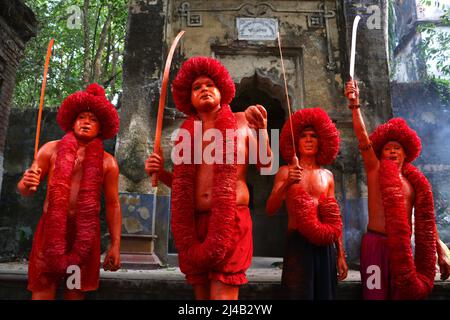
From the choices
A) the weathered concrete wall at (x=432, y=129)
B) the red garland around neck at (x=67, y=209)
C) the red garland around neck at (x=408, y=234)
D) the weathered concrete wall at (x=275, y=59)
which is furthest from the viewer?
the weathered concrete wall at (x=432, y=129)

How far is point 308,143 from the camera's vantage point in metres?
3.41

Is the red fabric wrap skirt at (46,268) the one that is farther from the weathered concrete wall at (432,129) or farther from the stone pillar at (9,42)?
the weathered concrete wall at (432,129)

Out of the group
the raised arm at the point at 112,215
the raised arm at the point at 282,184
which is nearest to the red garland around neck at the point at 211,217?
the raised arm at the point at 282,184

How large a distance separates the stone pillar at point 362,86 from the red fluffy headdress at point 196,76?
4040 mm

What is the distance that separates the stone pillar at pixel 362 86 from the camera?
6.36m

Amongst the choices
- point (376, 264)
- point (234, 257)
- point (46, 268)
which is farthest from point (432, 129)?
point (46, 268)

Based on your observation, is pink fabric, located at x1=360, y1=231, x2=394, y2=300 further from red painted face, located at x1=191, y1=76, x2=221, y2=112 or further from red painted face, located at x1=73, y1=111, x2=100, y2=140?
red painted face, located at x1=73, y1=111, x2=100, y2=140

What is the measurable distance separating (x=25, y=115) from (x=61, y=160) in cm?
749

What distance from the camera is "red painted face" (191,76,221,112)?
3.03 m

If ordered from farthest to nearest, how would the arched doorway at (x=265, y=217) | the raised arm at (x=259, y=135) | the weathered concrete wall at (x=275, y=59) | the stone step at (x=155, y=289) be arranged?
the arched doorway at (x=265, y=217)
the weathered concrete wall at (x=275, y=59)
the stone step at (x=155, y=289)
the raised arm at (x=259, y=135)

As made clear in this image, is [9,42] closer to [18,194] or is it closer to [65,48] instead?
[18,194]

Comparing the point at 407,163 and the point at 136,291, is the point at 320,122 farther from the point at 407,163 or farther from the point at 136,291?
the point at 136,291

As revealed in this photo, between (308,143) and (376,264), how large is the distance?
1.15 m

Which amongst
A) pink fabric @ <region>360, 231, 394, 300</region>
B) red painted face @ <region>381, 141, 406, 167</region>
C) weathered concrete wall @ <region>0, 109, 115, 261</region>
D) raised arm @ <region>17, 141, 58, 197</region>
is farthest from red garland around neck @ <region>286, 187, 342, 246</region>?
weathered concrete wall @ <region>0, 109, 115, 261</region>
